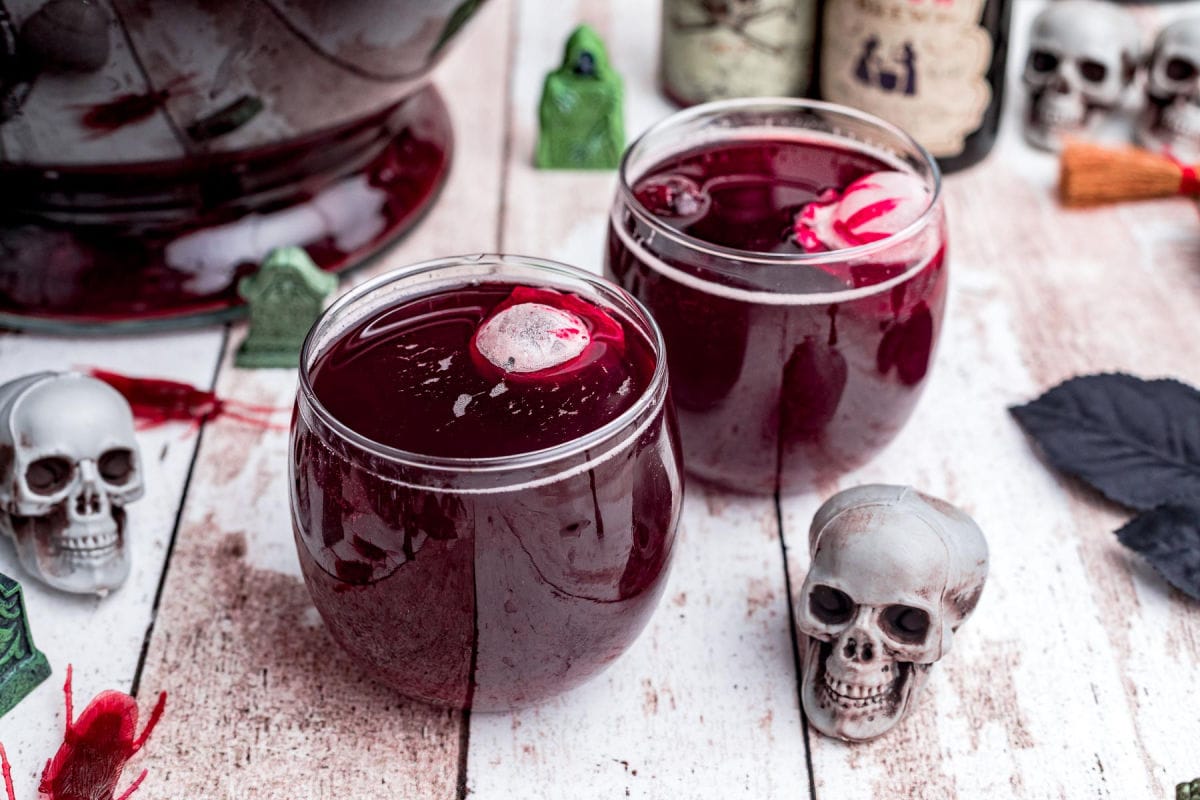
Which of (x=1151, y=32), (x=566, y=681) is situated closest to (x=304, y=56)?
(x=566, y=681)

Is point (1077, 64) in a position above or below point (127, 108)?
below

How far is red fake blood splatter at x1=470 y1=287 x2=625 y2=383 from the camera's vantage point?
745mm

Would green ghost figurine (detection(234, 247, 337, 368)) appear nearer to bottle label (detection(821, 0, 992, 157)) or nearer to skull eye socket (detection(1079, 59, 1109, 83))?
bottle label (detection(821, 0, 992, 157))

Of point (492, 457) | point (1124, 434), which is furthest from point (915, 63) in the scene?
point (492, 457)

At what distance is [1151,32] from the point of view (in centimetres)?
164

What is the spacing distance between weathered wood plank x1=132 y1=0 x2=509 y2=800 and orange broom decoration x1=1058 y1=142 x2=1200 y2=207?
803mm

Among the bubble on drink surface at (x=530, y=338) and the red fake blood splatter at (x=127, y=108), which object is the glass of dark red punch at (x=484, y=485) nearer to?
the bubble on drink surface at (x=530, y=338)

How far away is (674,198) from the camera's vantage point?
93 centimetres

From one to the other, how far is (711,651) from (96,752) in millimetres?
374

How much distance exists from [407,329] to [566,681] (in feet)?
0.73

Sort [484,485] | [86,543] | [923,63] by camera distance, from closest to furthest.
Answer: [484,485]
[86,543]
[923,63]

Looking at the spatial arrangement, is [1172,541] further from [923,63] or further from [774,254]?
[923,63]

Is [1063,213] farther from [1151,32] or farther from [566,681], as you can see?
[566,681]

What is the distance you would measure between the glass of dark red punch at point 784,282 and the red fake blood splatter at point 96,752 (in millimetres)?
399
